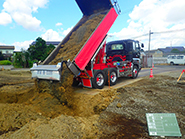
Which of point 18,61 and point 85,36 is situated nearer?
point 85,36

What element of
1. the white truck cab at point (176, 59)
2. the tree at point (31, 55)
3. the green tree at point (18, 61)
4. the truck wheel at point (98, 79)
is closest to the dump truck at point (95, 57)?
the truck wheel at point (98, 79)

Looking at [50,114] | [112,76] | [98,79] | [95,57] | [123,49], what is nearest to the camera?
[50,114]

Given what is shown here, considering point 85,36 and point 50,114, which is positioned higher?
point 85,36

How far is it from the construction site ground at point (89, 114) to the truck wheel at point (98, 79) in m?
0.93

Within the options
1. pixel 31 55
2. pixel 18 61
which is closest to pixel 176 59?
pixel 31 55

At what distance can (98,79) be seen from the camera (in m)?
6.78

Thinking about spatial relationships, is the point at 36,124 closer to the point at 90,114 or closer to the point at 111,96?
the point at 90,114

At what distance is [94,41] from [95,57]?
3.64 feet

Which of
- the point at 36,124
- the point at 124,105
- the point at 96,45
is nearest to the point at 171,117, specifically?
the point at 124,105

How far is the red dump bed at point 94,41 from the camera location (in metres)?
5.50

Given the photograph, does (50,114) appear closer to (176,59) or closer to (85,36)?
(85,36)

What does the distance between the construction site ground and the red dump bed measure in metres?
1.45

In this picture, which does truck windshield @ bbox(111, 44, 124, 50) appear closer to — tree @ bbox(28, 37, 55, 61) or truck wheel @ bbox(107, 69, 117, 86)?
truck wheel @ bbox(107, 69, 117, 86)

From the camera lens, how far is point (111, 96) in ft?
18.0
